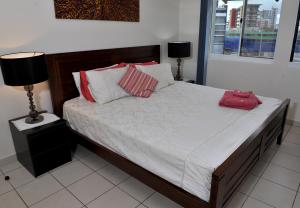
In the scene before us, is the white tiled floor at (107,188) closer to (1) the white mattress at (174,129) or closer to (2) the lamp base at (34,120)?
(1) the white mattress at (174,129)

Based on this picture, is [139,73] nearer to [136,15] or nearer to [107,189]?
[136,15]

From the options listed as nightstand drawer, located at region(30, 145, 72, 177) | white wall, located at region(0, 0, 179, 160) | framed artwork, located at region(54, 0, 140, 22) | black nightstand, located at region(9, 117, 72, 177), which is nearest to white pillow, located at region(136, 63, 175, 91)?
white wall, located at region(0, 0, 179, 160)

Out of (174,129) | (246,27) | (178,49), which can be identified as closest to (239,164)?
(174,129)

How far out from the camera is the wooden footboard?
1412 mm

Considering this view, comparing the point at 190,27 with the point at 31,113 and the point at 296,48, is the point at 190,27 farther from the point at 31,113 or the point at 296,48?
the point at 31,113

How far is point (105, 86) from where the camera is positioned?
103 inches

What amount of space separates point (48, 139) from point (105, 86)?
0.83 meters

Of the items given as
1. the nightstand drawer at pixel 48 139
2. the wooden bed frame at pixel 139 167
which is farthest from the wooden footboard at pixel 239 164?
the nightstand drawer at pixel 48 139

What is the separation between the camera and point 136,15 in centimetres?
336

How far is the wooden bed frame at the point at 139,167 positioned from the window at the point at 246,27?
1398mm

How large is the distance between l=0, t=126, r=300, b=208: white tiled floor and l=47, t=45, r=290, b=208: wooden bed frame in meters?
0.25

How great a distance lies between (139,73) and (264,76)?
199 cm

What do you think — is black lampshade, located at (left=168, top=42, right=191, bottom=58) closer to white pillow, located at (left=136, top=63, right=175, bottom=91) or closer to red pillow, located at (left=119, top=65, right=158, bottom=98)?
white pillow, located at (left=136, top=63, right=175, bottom=91)

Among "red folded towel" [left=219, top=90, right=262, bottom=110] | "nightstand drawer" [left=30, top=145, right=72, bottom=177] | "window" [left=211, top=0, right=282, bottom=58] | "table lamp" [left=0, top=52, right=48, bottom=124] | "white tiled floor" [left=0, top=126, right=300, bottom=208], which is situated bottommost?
"white tiled floor" [left=0, top=126, right=300, bottom=208]
